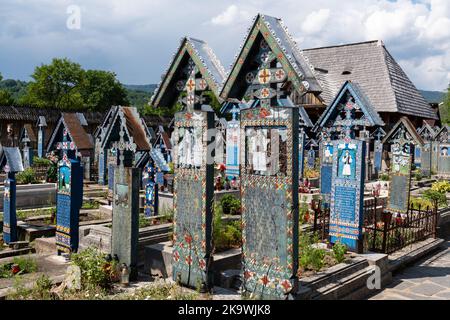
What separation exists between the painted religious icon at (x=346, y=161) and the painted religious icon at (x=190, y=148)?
3.88 meters

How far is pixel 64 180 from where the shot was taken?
902 cm

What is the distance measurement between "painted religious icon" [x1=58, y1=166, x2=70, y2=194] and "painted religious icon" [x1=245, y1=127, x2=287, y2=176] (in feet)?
13.7

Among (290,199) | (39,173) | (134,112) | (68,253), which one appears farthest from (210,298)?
(39,173)

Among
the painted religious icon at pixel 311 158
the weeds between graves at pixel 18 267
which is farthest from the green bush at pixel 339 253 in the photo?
the painted religious icon at pixel 311 158

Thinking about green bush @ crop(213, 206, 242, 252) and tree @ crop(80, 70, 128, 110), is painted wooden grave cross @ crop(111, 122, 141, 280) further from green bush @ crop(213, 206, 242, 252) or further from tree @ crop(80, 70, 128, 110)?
tree @ crop(80, 70, 128, 110)

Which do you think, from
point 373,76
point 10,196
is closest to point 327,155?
point 10,196

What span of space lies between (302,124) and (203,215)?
16109mm

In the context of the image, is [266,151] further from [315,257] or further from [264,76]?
[315,257]

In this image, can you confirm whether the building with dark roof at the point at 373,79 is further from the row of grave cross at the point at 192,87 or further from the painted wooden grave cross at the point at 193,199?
the painted wooden grave cross at the point at 193,199

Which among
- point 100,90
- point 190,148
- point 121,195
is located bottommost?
point 121,195

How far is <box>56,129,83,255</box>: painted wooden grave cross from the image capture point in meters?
8.83

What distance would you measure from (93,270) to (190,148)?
2258 mm

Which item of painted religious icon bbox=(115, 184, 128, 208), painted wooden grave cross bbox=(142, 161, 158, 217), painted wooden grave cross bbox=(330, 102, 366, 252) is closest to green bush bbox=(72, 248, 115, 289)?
painted religious icon bbox=(115, 184, 128, 208)

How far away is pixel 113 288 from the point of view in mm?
6938
